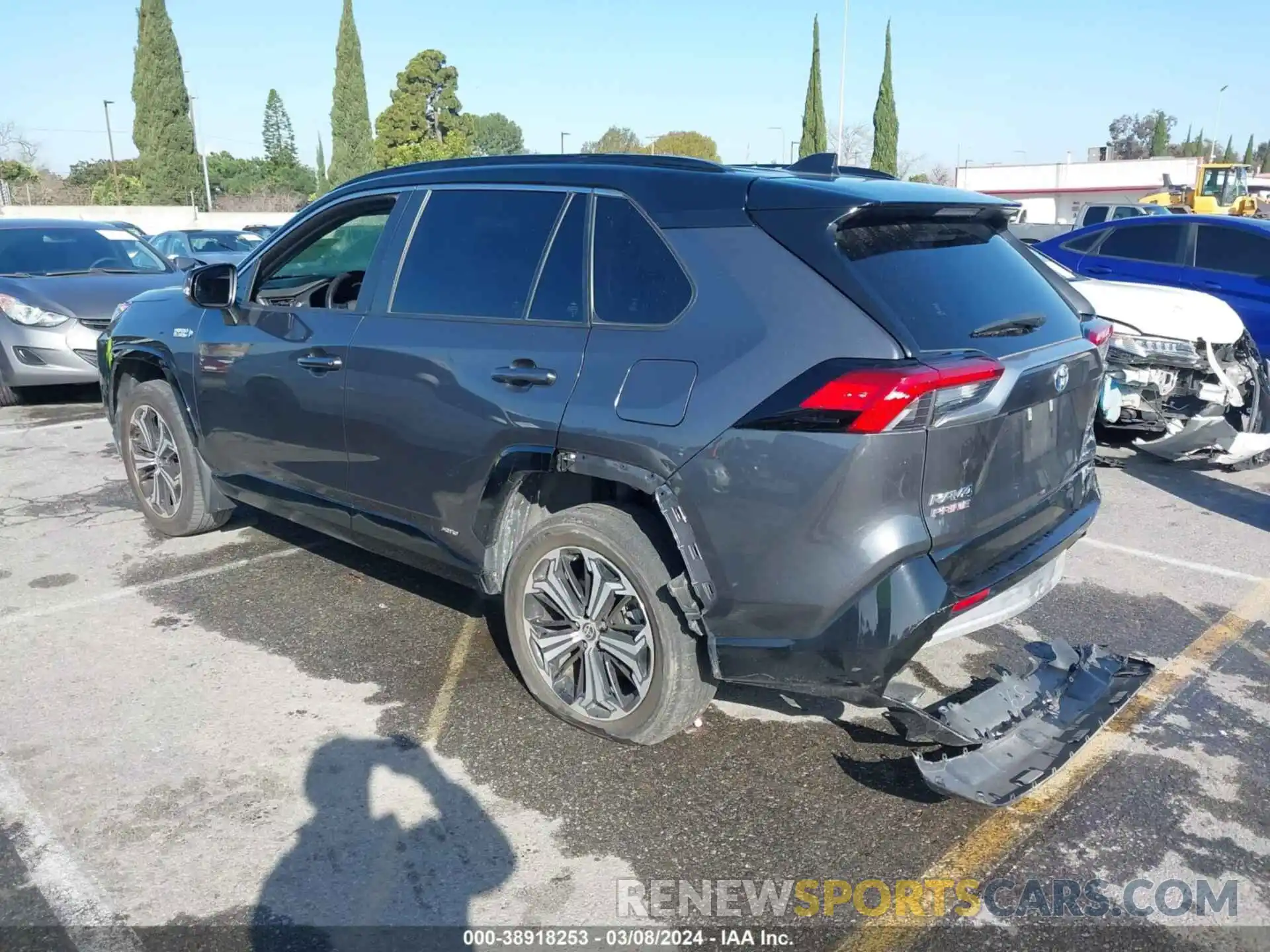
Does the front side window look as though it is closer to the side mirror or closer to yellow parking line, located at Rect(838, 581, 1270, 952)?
the side mirror

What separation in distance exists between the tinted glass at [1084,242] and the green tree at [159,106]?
43653 millimetres

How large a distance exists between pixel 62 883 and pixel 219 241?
18.4 metres

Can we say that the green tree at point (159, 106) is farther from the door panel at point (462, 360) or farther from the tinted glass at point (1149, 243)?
the door panel at point (462, 360)

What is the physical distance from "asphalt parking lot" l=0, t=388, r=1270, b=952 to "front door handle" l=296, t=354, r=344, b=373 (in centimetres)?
115

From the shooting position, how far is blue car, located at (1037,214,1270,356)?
9125 millimetres

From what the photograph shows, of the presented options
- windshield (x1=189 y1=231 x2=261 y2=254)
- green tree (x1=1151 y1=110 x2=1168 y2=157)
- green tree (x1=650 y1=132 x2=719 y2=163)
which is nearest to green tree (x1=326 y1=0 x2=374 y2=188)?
green tree (x1=650 y1=132 x2=719 y2=163)

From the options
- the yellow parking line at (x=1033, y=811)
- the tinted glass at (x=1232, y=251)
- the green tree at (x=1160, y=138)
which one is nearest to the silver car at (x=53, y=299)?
the yellow parking line at (x=1033, y=811)

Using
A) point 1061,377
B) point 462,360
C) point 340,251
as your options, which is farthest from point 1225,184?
point 462,360

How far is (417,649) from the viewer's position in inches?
170

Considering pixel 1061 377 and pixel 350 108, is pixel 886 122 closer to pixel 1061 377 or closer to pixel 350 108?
pixel 350 108

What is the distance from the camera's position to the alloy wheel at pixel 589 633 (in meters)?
3.38

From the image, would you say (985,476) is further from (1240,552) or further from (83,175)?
(83,175)

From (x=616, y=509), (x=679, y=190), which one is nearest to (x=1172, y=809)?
(x=616, y=509)

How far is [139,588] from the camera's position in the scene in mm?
5023
